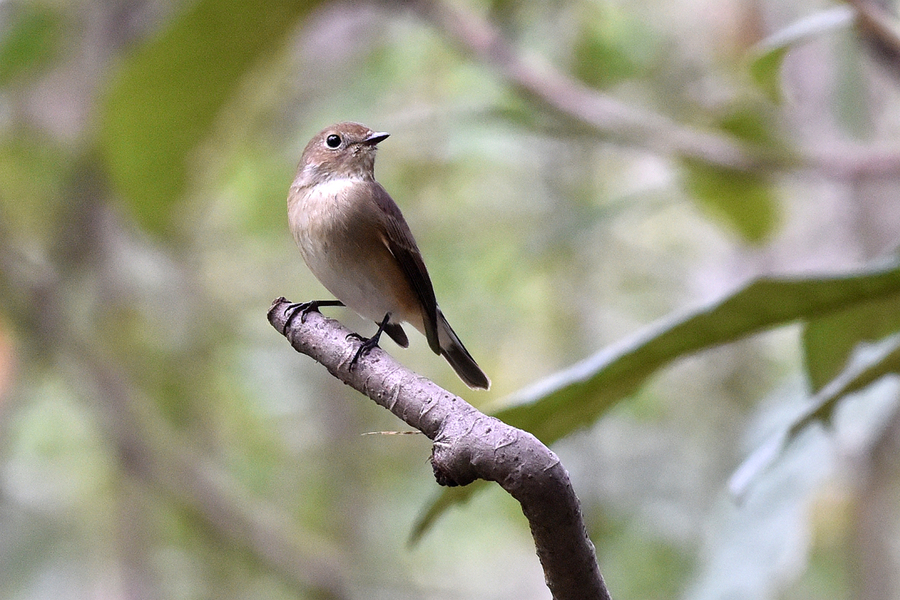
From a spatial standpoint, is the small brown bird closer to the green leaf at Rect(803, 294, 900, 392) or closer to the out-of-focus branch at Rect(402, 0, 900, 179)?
the out-of-focus branch at Rect(402, 0, 900, 179)

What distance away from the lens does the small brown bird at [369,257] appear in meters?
2.54

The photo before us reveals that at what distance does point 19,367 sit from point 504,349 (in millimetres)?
2645

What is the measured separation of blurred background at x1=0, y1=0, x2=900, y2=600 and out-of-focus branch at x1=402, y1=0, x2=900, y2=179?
1 centimetres

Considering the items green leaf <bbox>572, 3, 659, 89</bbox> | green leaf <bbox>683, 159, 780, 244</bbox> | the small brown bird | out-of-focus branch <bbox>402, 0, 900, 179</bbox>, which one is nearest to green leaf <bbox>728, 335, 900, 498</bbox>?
the small brown bird

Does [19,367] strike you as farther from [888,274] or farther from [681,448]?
[888,274]

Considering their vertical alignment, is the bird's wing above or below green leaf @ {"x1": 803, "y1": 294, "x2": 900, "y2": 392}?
above

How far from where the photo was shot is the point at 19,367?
4.53 metres

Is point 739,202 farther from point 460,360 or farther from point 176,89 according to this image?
point 176,89

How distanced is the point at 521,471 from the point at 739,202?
320 cm

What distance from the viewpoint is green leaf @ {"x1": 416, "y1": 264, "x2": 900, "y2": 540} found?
1.79m

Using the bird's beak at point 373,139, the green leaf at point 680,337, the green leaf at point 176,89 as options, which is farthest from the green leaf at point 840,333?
the green leaf at point 176,89

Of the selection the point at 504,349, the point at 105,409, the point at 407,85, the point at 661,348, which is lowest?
the point at 661,348

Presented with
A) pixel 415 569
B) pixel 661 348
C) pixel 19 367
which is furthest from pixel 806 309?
pixel 415 569

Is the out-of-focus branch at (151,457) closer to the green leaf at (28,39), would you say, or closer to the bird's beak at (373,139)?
the green leaf at (28,39)
